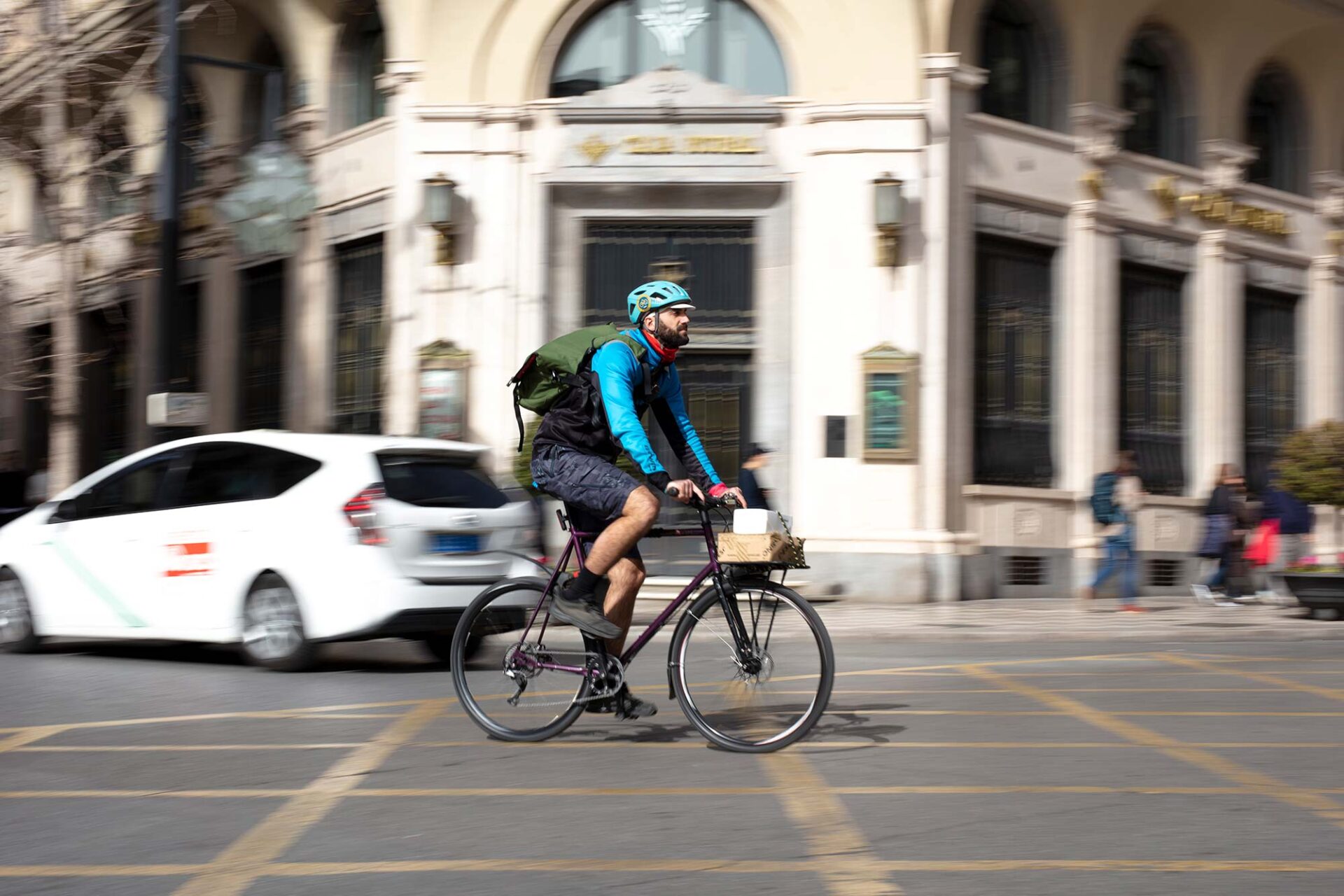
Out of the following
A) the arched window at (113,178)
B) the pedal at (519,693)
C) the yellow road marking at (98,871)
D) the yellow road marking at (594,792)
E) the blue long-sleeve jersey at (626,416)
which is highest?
the arched window at (113,178)

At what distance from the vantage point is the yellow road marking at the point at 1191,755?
5.30 metres

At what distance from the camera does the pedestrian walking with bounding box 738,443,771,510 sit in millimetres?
15805

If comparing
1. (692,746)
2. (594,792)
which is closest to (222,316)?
(692,746)

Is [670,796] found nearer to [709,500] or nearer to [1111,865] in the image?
[709,500]

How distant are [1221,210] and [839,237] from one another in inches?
239

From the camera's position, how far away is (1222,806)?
204 inches

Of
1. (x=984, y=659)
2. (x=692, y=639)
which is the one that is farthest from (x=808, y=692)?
(x=984, y=659)

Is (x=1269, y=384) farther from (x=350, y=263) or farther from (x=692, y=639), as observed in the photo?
(x=692, y=639)

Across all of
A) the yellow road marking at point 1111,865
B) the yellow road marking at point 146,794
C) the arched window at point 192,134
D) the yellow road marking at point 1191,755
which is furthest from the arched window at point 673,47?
Answer: the yellow road marking at point 1111,865

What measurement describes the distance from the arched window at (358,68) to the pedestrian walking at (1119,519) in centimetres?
1004

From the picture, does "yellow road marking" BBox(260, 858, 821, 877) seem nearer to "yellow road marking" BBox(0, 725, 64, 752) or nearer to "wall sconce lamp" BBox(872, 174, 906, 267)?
"yellow road marking" BBox(0, 725, 64, 752)

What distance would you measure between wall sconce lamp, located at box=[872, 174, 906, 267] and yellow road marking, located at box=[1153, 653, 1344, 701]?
753 cm

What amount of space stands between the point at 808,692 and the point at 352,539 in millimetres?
4084

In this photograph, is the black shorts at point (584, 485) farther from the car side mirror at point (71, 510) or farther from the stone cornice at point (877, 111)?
the stone cornice at point (877, 111)
